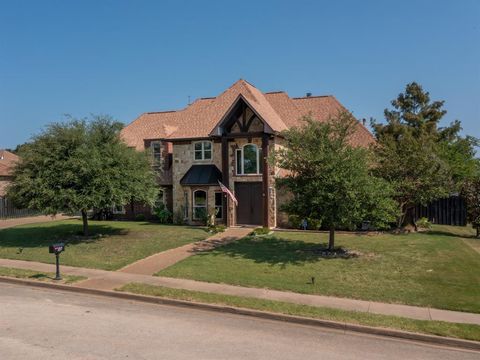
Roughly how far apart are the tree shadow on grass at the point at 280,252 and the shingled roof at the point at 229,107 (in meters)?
7.68

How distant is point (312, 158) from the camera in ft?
48.4

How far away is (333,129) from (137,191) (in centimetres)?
937

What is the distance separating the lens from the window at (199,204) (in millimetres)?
25047

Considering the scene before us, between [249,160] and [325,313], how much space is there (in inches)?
598

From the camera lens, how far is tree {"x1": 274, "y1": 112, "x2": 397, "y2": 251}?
14.3m

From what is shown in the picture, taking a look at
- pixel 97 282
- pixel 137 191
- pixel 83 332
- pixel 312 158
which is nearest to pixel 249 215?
pixel 137 191

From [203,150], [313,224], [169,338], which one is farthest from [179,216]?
[169,338]

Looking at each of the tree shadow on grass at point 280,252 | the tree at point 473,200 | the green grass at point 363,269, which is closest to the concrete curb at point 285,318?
the green grass at point 363,269

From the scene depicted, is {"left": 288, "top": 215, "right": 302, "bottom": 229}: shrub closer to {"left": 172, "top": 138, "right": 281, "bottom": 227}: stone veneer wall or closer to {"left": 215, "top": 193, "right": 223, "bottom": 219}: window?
{"left": 172, "top": 138, "right": 281, "bottom": 227}: stone veneer wall

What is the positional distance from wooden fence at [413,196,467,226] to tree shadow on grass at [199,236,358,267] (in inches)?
397

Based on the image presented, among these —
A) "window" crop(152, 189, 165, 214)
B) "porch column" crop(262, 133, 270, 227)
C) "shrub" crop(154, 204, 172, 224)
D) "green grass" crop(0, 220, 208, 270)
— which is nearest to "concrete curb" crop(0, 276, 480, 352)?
"green grass" crop(0, 220, 208, 270)

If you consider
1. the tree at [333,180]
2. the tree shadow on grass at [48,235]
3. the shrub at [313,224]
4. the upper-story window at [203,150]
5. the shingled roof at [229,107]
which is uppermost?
the shingled roof at [229,107]

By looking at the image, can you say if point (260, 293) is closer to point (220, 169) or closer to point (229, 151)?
point (229, 151)

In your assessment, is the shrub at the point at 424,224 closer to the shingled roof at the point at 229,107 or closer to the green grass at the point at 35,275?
the shingled roof at the point at 229,107
